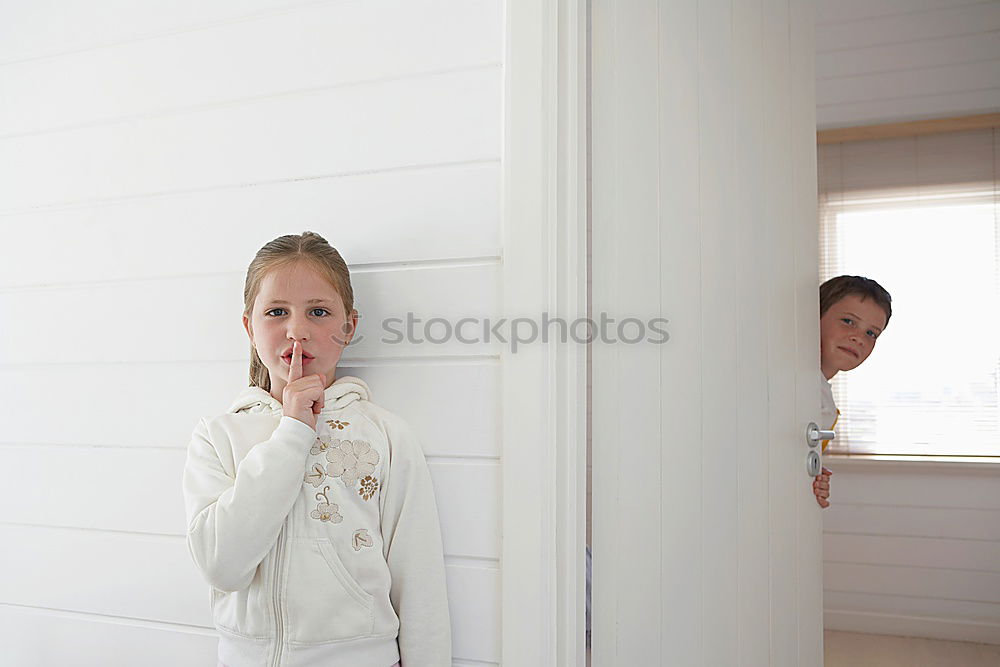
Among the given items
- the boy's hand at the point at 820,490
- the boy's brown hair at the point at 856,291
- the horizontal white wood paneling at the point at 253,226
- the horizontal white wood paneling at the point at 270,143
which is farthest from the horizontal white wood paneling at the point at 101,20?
the boy's brown hair at the point at 856,291

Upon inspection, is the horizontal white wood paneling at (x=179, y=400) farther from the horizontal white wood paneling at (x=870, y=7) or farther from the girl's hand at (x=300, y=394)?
the horizontal white wood paneling at (x=870, y=7)

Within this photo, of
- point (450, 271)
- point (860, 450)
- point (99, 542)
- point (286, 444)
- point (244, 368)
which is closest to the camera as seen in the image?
point (286, 444)

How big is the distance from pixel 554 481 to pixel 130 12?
115 centimetres


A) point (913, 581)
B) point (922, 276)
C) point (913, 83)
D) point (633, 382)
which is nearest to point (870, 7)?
point (913, 83)

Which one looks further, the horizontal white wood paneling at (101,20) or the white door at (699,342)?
the horizontal white wood paneling at (101,20)

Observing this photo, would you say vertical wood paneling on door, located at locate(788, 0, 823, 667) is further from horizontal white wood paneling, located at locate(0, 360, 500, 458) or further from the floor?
the floor

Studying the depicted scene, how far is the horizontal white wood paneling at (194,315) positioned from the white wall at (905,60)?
2720 millimetres

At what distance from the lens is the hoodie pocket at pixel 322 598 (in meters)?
1.12

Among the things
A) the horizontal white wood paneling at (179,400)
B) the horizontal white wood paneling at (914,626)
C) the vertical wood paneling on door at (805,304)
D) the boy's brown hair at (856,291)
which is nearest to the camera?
the horizontal white wood paneling at (179,400)

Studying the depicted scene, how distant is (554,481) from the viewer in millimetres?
1134

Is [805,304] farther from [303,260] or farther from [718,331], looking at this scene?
[303,260]

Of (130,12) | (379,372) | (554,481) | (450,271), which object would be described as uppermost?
(130,12)

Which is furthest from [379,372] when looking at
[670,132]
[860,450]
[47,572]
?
[860,450]

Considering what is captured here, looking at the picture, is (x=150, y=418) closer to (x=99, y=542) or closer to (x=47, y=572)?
(x=99, y=542)
